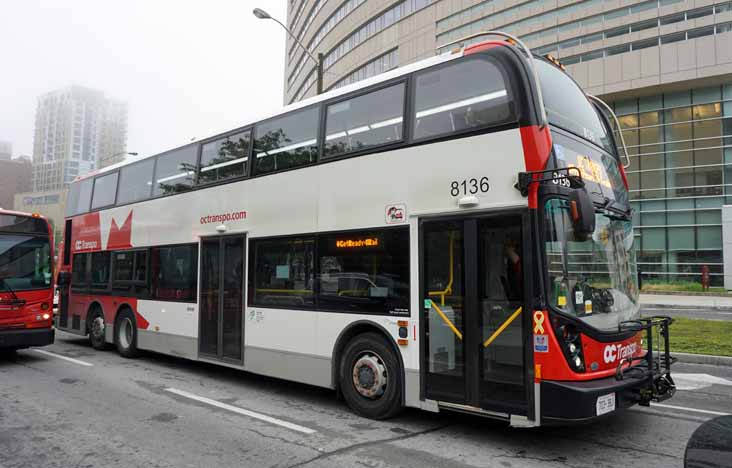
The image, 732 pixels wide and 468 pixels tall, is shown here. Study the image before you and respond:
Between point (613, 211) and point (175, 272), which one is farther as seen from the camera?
point (175, 272)

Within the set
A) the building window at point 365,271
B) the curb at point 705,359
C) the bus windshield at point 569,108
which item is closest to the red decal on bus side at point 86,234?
the building window at point 365,271

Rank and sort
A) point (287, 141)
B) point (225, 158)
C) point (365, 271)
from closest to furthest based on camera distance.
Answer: point (365, 271)
point (287, 141)
point (225, 158)

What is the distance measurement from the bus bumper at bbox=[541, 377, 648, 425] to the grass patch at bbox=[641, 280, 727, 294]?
2673 cm

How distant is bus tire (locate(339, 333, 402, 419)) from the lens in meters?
6.27

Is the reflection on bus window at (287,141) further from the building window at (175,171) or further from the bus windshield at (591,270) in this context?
the bus windshield at (591,270)

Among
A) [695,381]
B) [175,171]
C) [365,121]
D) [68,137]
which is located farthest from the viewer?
[68,137]

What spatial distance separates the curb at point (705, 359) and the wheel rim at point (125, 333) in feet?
36.0

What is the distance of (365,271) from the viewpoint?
674cm

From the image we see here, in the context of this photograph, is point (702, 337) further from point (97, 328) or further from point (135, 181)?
point (97, 328)

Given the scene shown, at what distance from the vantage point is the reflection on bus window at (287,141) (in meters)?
7.69

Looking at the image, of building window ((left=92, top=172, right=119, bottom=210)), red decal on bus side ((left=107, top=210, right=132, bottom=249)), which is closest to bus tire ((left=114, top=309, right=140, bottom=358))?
red decal on bus side ((left=107, top=210, right=132, bottom=249))

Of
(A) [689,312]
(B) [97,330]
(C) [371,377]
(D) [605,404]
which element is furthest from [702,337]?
(B) [97,330]

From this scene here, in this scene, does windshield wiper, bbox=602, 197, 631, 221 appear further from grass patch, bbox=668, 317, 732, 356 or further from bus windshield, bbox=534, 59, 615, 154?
grass patch, bbox=668, 317, 732, 356

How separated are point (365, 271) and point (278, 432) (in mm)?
2114
